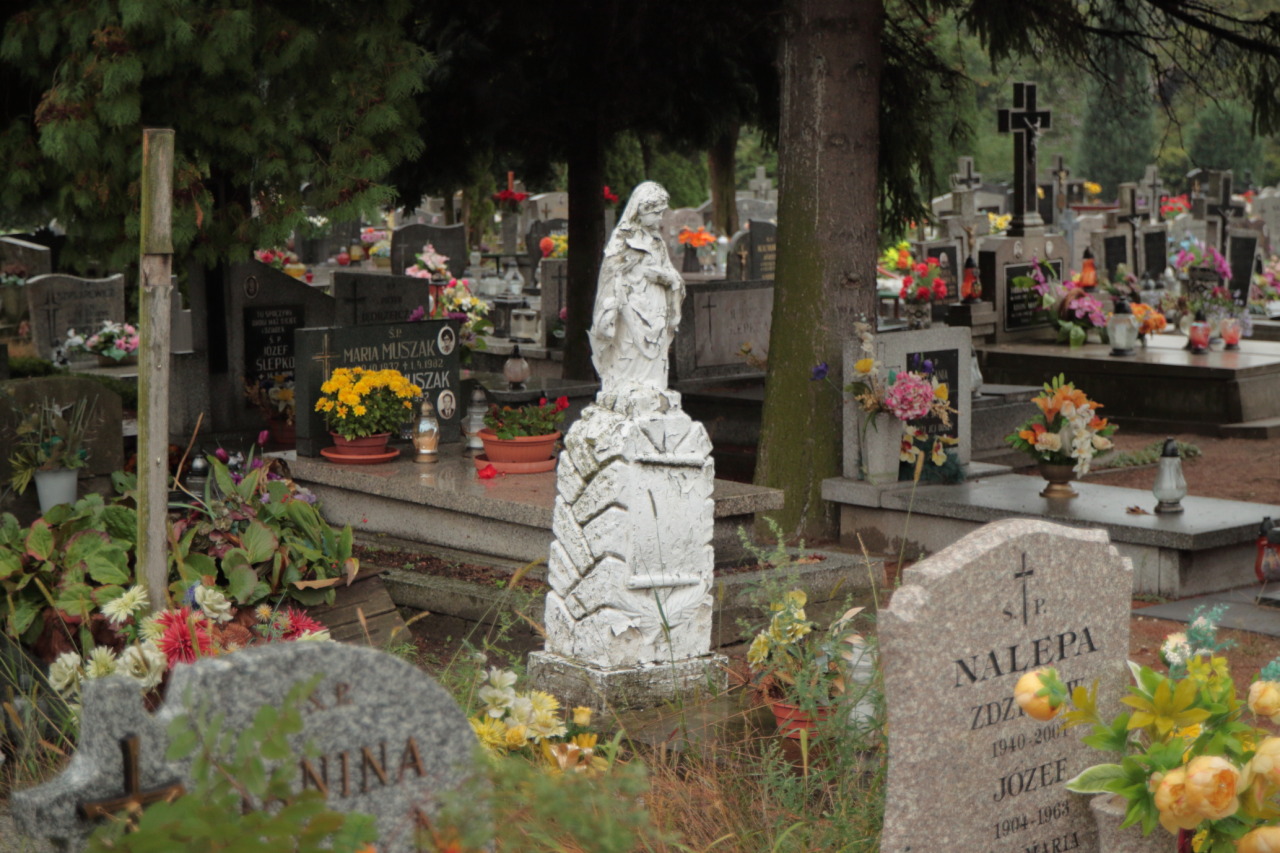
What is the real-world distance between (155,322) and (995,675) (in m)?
3.06

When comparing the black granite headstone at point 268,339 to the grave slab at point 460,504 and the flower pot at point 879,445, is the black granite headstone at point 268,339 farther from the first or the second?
the flower pot at point 879,445

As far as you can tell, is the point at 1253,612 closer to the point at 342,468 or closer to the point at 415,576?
the point at 415,576

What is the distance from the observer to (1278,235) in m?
28.1

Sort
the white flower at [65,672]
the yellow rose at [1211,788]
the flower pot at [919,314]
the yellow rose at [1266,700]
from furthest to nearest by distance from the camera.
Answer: the flower pot at [919,314] → the white flower at [65,672] → the yellow rose at [1266,700] → the yellow rose at [1211,788]

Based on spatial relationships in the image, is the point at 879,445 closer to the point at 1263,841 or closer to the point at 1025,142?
the point at 1263,841

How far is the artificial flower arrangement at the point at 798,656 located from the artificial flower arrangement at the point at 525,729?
71 centimetres

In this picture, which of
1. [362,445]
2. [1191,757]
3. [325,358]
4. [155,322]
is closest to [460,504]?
[362,445]

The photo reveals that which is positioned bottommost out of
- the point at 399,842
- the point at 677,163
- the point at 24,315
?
the point at 399,842

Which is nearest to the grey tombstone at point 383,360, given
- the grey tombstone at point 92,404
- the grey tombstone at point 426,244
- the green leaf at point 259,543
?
the grey tombstone at point 92,404

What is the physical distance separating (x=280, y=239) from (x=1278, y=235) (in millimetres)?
23436

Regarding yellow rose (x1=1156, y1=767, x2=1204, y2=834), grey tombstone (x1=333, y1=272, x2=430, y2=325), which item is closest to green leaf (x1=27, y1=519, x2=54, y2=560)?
yellow rose (x1=1156, y1=767, x2=1204, y2=834)

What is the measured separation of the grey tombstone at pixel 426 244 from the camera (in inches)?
774

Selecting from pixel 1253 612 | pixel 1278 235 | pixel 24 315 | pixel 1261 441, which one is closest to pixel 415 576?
pixel 1253 612

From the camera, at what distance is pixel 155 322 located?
5.29 meters
